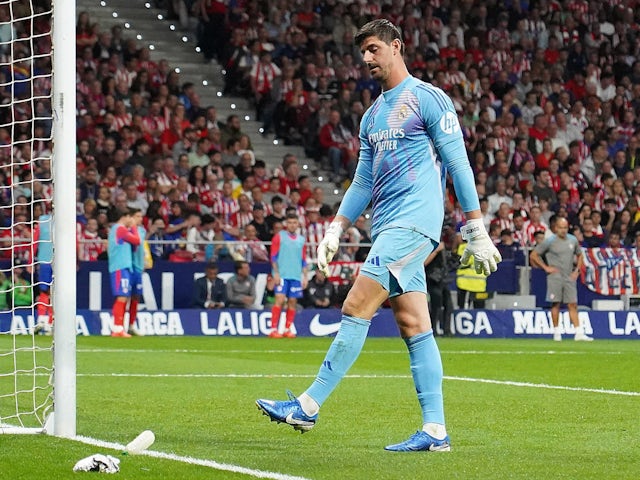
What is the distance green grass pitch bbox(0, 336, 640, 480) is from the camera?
6391 millimetres

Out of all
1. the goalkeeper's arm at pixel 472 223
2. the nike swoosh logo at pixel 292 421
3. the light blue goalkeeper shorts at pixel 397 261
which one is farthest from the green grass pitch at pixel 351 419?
the goalkeeper's arm at pixel 472 223

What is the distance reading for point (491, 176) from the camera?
26500 millimetres

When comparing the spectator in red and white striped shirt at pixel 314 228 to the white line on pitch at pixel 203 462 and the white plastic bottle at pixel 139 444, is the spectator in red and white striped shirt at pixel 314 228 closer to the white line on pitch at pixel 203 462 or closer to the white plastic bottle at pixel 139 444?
the white line on pitch at pixel 203 462

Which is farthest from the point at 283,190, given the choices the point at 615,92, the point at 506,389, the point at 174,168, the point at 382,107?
the point at 382,107

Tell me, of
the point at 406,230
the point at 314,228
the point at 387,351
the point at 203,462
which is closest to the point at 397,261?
the point at 406,230

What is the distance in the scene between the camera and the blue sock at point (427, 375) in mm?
7176

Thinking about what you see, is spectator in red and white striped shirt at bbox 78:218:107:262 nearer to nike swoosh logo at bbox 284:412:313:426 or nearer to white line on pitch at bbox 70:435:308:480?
white line on pitch at bbox 70:435:308:480

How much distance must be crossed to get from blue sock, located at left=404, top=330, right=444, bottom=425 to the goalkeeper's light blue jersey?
0.56 metres

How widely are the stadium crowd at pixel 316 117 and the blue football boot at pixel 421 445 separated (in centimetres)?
1436

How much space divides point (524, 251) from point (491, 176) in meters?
3.51

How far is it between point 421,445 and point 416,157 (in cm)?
151

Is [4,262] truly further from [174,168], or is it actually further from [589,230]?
[589,230]

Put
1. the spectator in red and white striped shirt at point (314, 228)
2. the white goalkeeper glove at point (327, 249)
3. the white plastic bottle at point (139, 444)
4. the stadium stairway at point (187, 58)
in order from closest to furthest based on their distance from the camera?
the white plastic bottle at point (139, 444) < the white goalkeeper glove at point (327, 249) < the spectator in red and white striped shirt at point (314, 228) < the stadium stairway at point (187, 58)

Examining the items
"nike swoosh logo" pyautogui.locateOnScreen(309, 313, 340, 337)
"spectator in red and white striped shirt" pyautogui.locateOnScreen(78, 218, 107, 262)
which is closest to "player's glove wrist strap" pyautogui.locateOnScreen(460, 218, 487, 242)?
"spectator in red and white striped shirt" pyautogui.locateOnScreen(78, 218, 107, 262)
